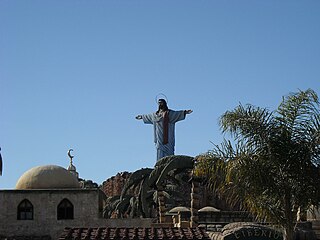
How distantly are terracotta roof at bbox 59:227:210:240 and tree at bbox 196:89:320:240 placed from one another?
2434 mm

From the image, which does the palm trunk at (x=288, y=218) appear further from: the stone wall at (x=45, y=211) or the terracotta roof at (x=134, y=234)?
the stone wall at (x=45, y=211)

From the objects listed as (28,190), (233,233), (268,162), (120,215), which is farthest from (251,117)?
(120,215)

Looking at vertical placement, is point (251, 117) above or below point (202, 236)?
above

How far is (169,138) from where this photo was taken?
55.9 metres

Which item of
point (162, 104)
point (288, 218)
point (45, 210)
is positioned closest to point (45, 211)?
point (45, 210)

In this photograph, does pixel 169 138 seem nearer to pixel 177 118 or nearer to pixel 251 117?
pixel 177 118

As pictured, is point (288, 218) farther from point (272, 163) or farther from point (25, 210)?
point (25, 210)

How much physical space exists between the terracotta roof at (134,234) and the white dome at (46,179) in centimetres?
1856

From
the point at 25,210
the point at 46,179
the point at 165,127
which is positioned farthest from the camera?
the point at 165,127

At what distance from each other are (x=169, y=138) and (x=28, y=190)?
2564 cm

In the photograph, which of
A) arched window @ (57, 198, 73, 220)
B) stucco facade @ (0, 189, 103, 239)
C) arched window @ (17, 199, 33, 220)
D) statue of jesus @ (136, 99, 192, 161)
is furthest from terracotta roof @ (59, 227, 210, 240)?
statue of jesus @ (136, 99, 192, 161)

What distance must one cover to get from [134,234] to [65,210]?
18.7 meters

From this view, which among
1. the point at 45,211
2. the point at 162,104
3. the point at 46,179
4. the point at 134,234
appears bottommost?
the point at 134,234

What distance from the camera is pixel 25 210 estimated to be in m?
31.5
